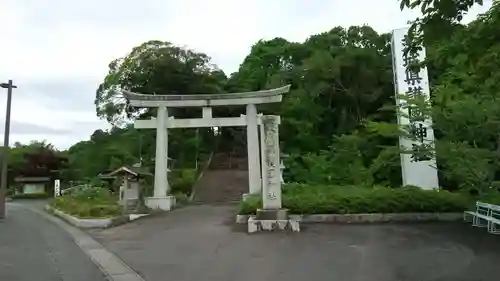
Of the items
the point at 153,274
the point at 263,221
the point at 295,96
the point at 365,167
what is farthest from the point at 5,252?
the point at 295,96

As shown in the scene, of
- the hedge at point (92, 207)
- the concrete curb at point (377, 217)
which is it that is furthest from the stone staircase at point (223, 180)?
the concrete curb at point (377, 217)

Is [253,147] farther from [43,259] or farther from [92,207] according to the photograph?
[43,259]

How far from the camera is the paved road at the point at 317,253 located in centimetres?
771

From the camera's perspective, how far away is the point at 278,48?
43.7 metres

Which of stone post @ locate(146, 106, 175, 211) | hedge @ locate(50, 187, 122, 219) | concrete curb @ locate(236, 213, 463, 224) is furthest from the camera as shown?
stone post @ locate(146, 106, 175, 211)

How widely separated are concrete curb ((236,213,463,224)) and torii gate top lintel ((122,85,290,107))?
8508 mm

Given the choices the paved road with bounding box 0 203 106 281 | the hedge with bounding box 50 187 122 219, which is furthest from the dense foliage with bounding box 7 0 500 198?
the hedge with bounding box 50 187 122 219

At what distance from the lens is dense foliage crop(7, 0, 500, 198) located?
218 inches

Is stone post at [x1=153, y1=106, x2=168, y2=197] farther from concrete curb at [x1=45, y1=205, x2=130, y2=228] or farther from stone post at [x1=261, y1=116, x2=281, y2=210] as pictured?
stone post at [x1=261, y1=116, x2=281, y2=210]

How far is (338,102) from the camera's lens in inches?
1277

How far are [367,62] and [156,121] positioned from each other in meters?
14.7

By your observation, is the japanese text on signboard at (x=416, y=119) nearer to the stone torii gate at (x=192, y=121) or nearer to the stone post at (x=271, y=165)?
the stone post at (x=271, y=165)

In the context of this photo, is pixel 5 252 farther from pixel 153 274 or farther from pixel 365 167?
pixel 365 167

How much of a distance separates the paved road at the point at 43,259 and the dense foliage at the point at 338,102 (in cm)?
653
